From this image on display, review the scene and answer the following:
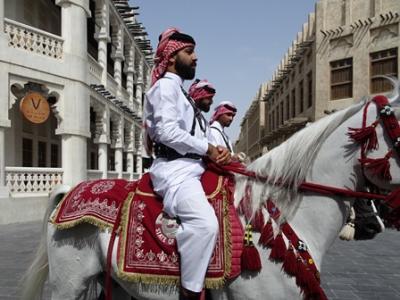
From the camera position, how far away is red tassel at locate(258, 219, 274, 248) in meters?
2.03

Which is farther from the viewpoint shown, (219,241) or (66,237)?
(66,237)

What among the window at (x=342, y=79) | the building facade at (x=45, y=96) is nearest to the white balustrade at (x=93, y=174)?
the building facade at (x=45, y=96)

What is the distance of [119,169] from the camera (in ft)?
63.4

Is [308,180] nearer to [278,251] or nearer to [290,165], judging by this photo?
[290,165]

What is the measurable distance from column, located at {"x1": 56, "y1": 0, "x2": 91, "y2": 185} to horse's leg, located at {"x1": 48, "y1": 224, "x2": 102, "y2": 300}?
1048 cm

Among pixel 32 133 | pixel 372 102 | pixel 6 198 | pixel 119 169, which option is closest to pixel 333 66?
pixel 119 169

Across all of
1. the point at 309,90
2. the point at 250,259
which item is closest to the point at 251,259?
the point at 250,259

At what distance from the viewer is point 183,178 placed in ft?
7.12

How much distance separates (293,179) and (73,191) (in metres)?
1.67

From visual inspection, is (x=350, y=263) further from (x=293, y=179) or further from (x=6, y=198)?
(x=6, y=198)

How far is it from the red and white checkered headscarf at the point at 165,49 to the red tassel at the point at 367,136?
1.17m

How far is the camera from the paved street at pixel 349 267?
184 inches

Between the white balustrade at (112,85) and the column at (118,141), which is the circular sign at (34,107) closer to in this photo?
the white balustrade at (112,85)

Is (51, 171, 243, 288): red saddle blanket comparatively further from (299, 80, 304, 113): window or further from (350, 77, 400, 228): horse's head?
(299, 80, 304, 113): window
